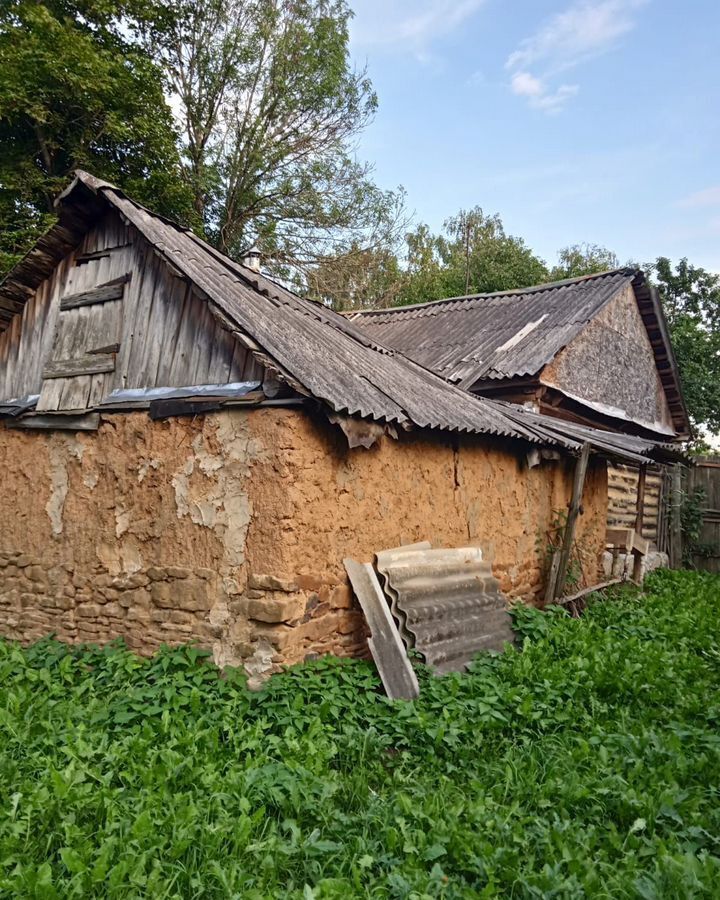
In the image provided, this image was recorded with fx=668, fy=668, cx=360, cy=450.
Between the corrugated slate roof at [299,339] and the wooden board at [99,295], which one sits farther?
the wooden board at [99,295]

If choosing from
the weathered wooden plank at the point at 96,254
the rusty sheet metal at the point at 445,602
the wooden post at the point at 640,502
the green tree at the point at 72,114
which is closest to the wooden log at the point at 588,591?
the rusty sheet metal at the point at 445,602

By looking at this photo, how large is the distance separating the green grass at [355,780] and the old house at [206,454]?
490mm

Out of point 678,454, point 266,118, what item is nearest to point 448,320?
point 678,454

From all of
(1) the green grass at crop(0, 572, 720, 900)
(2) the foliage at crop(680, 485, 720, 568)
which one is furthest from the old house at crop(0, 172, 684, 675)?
(2) the foliage at crop(680, 485, 720, 568)

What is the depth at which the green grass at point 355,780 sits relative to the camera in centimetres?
291

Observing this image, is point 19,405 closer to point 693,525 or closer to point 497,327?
point 497,327

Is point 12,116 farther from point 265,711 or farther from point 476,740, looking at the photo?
point 476,740

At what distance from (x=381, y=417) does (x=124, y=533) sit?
2410 millimetres

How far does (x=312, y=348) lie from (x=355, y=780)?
3363mm

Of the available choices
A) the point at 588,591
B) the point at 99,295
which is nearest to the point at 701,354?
the point at 588,591

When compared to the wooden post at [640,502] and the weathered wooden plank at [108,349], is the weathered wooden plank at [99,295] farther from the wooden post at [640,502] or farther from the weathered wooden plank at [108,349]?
the wooden post at [640,502]

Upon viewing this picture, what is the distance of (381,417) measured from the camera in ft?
16.1

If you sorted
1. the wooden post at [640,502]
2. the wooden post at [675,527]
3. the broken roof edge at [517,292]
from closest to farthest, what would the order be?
the wooden post at [640,502]
the broken roof edge at [517,292]
the wooden post at [675,527]

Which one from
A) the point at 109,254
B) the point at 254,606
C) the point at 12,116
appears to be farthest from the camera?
the point at 12,116
